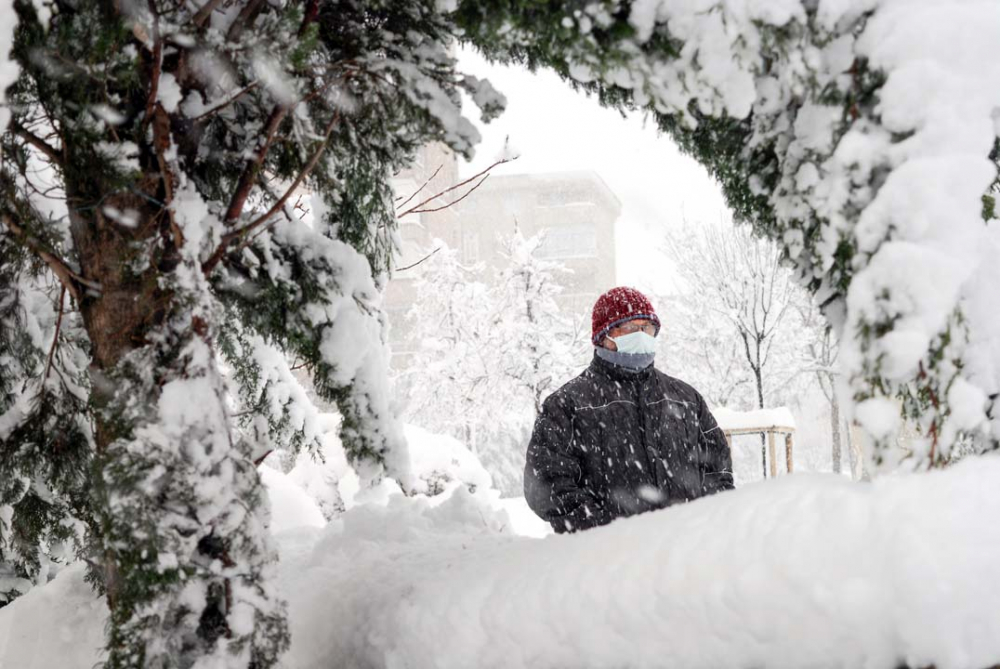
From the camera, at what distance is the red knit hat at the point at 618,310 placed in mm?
3287

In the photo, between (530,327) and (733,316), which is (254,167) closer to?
(733,316)

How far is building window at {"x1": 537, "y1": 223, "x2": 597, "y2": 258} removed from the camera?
120 feet

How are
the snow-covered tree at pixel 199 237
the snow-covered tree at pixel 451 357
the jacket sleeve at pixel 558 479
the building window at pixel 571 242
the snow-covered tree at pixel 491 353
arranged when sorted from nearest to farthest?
the snow-covered tree at pixel 199 237
the jacket sleeve at pixel 558 479
the snow-covered tree at pixel 491 353
the snow-covered tree at pixel 451 357
the building window at pixel 571 242

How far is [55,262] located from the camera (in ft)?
7.47

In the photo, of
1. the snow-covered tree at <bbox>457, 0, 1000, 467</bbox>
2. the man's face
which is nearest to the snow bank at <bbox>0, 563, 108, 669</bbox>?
the man's face

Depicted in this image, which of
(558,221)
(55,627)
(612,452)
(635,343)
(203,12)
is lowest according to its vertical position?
(55,627)

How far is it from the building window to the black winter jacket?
33381mm

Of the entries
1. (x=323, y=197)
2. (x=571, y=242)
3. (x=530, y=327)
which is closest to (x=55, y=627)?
(x=323, y=197)

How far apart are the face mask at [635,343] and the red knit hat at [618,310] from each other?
0.07 metres

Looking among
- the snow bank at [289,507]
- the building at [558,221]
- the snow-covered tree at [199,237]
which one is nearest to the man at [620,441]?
the snow-covered tree at [199,237]

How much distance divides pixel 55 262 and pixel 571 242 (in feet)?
116

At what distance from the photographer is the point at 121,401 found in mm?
2143

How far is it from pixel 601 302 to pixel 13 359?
8.37 ft

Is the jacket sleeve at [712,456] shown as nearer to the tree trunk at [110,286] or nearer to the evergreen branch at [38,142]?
the tree trunk at [110,286]
